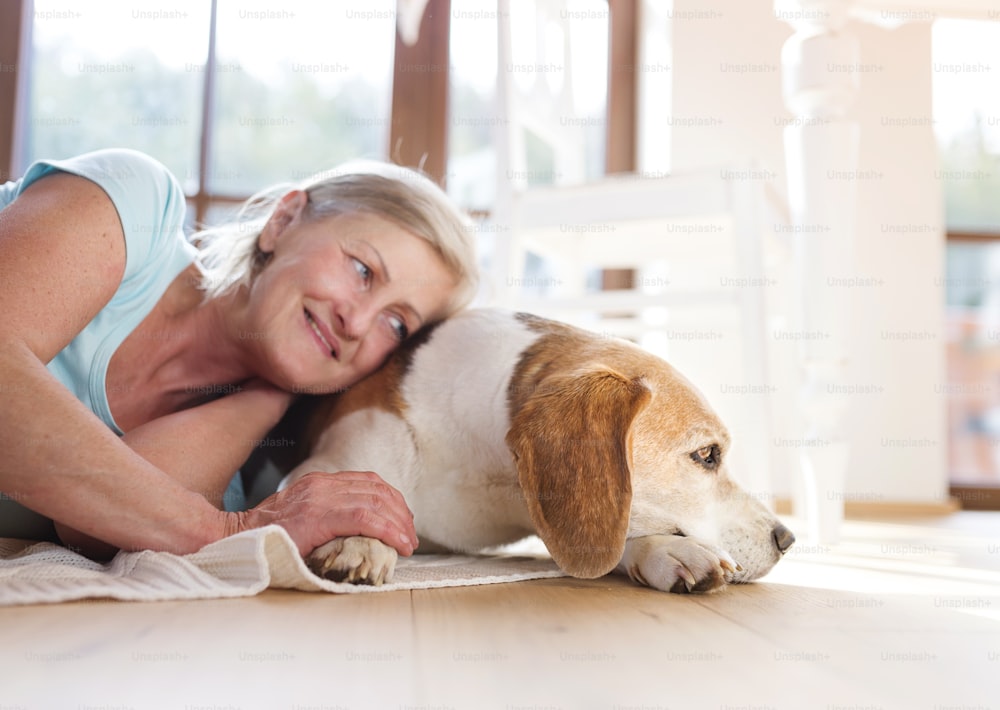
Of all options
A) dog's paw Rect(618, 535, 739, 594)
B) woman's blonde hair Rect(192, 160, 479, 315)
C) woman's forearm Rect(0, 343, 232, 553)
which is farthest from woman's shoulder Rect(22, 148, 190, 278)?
dog's paw Rect(618, 535, 739, 594)

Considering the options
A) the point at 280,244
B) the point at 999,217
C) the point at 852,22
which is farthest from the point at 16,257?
the point at 999,217

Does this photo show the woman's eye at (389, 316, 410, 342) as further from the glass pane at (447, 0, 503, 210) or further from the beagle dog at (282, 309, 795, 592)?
the glass pane at (447, 0, 503, 210)

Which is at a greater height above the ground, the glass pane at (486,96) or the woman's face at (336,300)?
the glass pane at (486,96)

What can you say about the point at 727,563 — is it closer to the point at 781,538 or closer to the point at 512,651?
Result: the point at 781,538

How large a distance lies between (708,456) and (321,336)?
2.07 ft

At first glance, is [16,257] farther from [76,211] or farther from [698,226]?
[698,226]

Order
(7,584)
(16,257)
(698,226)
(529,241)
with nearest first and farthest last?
(7,584) < (16,257) < (698,226) < (529,241)

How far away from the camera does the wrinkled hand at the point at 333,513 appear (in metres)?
1.05

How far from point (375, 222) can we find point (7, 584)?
794 millimetres

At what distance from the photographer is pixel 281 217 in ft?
5.10

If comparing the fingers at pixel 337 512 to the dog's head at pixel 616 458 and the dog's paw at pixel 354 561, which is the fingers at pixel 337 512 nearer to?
the dog's paw at pixel 354 561

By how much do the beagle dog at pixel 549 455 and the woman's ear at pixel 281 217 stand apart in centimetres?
30

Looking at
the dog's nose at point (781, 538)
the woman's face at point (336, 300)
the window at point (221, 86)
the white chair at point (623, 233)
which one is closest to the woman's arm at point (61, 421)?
the woman's face at point (336, 300)

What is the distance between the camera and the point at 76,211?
114cm
